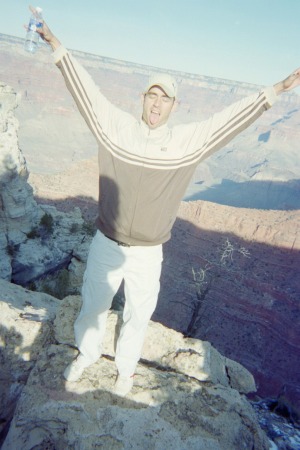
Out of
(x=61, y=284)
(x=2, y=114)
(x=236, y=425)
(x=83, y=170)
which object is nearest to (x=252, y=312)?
(x=61, y=284)

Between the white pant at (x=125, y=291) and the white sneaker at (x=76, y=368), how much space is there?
50 mm

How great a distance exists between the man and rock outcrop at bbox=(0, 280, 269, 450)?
11.2 inches

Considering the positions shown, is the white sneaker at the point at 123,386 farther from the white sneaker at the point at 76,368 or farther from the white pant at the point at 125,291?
the white sneaker at the point at 76,368

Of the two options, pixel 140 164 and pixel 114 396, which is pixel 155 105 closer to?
pixel 140 164

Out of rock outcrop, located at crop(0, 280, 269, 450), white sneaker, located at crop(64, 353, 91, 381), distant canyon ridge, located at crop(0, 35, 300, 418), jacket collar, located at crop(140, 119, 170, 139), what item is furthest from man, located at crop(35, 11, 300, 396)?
distant canyon ridge, located at crop(0, 35, 300, 418)

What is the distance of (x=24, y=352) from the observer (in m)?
3.15

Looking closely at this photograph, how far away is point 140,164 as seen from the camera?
240 cm

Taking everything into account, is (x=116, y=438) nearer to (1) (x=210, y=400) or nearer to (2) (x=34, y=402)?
(2) (x=34, y=402)

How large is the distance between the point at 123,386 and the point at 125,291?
2.74ft

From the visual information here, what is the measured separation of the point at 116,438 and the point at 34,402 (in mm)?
728

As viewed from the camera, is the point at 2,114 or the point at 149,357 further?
the point at 2,114

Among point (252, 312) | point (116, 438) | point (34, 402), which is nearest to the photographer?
point (116, 438)

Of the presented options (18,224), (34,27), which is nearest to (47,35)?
(34,27)

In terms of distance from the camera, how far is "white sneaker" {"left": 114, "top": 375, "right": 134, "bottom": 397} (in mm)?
2695
